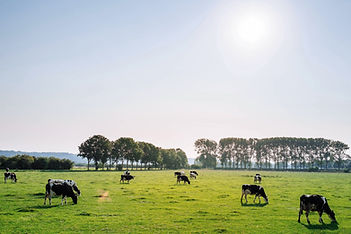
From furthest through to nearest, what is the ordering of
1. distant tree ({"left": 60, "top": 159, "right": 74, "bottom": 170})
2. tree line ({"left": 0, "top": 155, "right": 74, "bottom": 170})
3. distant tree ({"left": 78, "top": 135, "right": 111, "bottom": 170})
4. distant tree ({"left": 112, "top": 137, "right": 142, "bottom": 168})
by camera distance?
1. distant tree ({"left": 112, "top": 137, "right": 142, "bottom": 168})
2. distant tree ({"left": 78, "top": 135, "right": 111, "bottom": 170})
3. distant tree ({"left": 60, "top": 159, "right": 74, "bottom": 170})
4. tree line ({"left": 0, "top": 155, "right": 74, "bottom": 170})

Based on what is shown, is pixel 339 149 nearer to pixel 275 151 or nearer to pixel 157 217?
pixel 275 151

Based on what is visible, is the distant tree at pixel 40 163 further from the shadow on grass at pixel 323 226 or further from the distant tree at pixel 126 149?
the shadow on grass at pixel 323 226

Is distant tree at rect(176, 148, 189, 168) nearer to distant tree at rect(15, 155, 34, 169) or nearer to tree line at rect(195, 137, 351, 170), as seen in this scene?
tree line at rect(195, 137, 351, 170)

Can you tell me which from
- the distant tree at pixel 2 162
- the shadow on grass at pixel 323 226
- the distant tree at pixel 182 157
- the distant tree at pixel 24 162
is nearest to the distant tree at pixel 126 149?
the distant tree at pixel 24 162

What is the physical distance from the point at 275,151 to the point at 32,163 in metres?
150

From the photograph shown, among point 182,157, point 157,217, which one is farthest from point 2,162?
point 182,157

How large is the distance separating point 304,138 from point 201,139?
2744 inches

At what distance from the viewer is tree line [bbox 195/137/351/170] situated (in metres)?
174

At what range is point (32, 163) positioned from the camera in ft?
351

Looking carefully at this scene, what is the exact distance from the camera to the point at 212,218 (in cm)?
1861

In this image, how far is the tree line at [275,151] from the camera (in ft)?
571

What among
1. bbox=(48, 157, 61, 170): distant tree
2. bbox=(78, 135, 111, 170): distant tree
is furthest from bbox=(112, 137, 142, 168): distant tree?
bbox=(48, 157, 61, 170): distant tree

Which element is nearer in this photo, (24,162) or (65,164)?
(24,162)

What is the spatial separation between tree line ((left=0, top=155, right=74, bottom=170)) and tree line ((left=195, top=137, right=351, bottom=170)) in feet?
332
